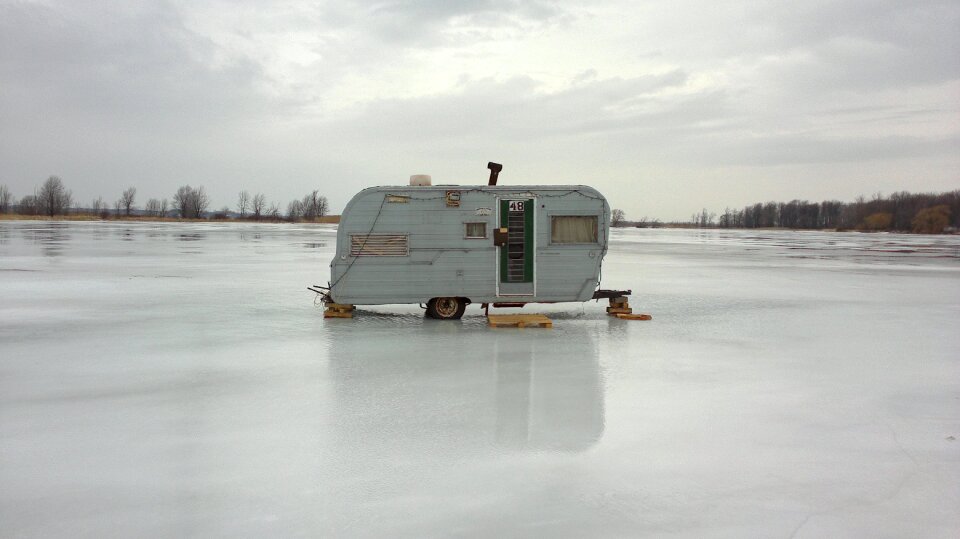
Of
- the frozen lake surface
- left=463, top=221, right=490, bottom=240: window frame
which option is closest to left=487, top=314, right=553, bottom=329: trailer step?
the frozen lake surface

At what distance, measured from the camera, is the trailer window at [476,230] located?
15242 millimetres

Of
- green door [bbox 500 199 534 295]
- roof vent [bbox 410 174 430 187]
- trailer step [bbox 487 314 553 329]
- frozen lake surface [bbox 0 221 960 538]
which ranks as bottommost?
frozen lake surface [bbox 0 221 960 538]

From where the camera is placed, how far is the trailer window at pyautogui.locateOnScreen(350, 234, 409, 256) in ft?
49.4

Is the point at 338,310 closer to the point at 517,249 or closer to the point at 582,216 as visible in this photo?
the point at 517,249

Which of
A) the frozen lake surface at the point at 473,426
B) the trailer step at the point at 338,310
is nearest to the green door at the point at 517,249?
the frozen lake surface at the point at 473,426

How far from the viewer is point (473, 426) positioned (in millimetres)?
6980

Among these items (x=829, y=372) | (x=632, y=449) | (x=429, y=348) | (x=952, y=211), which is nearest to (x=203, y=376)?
(x=429, y=348)

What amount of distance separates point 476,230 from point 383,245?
216cm

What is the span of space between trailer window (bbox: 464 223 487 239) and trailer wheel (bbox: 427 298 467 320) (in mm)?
1496

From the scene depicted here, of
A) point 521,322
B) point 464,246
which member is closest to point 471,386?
point 521,322

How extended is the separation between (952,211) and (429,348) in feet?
597

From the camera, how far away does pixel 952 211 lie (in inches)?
6088

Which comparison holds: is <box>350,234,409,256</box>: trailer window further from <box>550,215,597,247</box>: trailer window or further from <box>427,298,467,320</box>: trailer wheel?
<box>550,215,597,247</box>: trailer window

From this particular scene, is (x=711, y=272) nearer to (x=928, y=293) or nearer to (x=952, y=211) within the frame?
(x=928, y=293)
